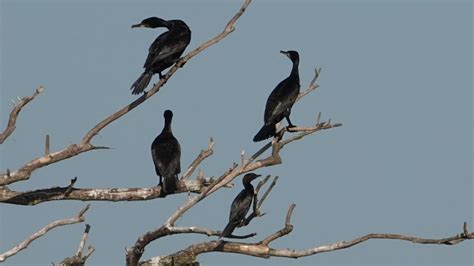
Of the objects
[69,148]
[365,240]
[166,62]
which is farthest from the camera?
[166,62]

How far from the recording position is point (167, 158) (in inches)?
616

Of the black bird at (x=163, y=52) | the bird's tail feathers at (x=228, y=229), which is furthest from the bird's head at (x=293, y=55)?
the bird's tail feathers at (x=228, y=229)

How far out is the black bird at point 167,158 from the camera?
1535 cm

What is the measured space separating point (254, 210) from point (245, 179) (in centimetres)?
103

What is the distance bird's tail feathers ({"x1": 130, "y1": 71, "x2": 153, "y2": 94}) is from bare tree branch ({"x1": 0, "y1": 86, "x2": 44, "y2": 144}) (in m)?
1.64

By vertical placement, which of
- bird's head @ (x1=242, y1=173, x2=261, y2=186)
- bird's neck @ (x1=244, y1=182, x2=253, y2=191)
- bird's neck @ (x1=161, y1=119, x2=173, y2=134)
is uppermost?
bird's neck @ (x1=161, y1=119, x2=173, y2=134)

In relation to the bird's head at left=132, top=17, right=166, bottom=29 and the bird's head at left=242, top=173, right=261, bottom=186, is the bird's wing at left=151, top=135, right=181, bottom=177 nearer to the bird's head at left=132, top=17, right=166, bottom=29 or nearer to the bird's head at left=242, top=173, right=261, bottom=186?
the bird's head at left=242, top=173, right=261, bottom=186

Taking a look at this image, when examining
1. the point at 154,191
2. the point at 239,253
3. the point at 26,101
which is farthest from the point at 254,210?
the point at 26,101

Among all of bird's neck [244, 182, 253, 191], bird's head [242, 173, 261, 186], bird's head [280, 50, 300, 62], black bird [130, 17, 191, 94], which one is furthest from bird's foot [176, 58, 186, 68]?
bird's head [280, 50, 300, 62]

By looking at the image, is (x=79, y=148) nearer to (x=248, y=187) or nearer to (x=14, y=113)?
(x=14, y=113)

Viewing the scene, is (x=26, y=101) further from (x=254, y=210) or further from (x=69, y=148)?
(x=254, y=210)

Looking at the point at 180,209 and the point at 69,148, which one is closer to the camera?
the point at 180,209

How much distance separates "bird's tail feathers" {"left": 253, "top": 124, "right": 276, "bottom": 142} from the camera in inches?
624

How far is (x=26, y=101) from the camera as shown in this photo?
46.9ft
